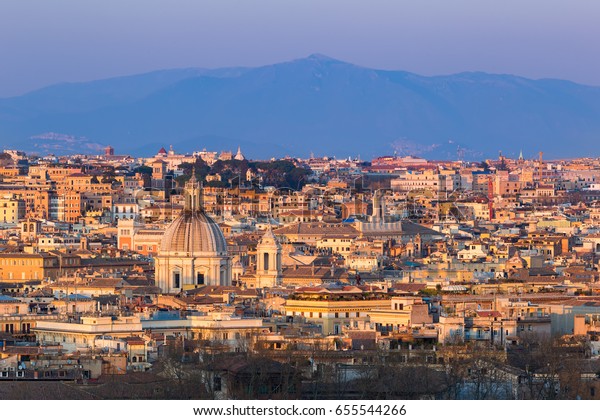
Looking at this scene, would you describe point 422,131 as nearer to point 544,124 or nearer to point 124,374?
point 544,124

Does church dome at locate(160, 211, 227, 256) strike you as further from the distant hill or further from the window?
the distant hill

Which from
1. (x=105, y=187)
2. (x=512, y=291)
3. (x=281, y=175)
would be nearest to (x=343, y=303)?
(x=512, y=291)

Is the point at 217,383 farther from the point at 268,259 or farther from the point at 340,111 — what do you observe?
the point at 340,111

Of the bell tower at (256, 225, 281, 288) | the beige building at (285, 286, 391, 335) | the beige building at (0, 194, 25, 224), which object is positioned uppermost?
the beige building at (0, 194, 25, 224)

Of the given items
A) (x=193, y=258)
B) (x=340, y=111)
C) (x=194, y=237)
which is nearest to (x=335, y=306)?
(x=193, y=258)

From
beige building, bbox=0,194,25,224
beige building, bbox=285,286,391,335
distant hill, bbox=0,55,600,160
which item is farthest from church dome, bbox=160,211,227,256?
distant hill, bbox=0,55,600,160

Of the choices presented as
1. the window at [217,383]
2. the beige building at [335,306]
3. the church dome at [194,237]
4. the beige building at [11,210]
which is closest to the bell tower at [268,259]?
the church dome at [194,237]
